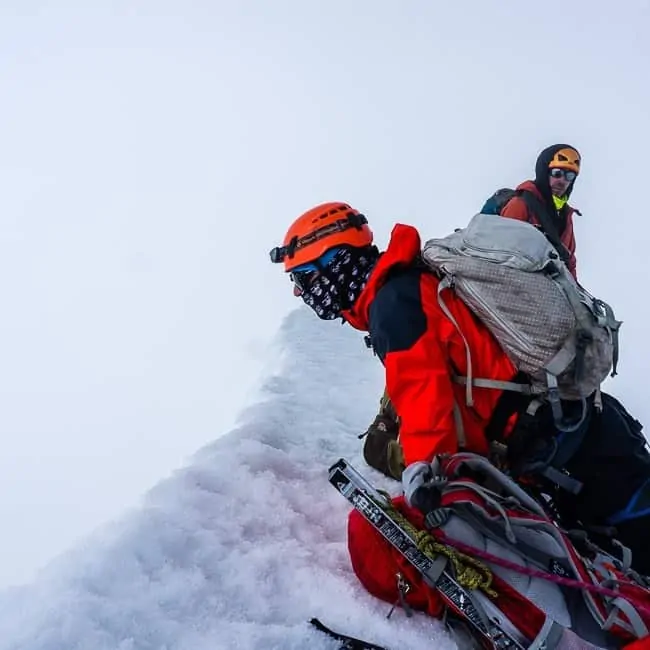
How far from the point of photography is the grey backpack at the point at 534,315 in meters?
3.29

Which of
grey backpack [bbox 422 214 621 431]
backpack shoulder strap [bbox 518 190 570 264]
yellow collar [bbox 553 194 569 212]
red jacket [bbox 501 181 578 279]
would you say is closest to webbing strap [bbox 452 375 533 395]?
grey backpack [bbox 422 214 621 431]

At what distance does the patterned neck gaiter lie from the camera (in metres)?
3.89

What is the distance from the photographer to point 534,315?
10.9 ft

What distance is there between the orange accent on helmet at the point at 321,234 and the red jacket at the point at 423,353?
0.34m

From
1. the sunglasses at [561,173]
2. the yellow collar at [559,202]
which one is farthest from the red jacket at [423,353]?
the sunglasses at [561,173]

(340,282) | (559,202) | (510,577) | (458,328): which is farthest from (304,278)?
(559,202)

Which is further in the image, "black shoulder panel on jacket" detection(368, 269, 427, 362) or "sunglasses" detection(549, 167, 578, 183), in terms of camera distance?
"sunglasses" detection(549, 167, 578, 183)

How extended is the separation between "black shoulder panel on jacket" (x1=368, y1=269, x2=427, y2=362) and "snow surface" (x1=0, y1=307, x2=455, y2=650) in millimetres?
1040

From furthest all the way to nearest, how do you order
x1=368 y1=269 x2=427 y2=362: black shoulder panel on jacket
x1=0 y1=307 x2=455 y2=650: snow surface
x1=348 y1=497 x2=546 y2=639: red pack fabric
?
x1=368 y1=269 x2=427 y2=362: black shoulder panel on jacket, x1=348 y1=497 x2=546 y2=639: red pack fabric, x1=0 y1=307 x2=455 y2=650: snow surface

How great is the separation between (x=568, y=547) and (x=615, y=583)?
0.75 feet

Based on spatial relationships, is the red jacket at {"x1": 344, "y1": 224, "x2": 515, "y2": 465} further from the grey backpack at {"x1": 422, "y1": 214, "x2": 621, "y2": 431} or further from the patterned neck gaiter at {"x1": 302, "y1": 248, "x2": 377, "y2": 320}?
the patterned neck gaiter at {"x1": 302, "y1": 248, "x2": 377, "y2": 320}

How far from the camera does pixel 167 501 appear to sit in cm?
367

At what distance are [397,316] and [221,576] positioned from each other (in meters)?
1.34

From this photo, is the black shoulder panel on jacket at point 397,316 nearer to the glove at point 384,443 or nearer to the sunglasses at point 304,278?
the sunglasses at point 304,278
